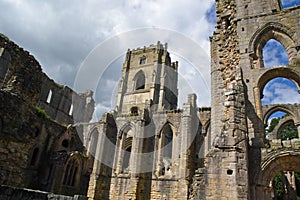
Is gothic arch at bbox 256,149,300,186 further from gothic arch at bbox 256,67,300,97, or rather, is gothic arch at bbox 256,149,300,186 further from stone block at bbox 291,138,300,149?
gothic arch at bbox 256,67,300,97

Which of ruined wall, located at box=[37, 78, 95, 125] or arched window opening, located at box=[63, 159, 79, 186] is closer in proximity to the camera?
arched window opening, located at box=[63, 159, 79, 186]

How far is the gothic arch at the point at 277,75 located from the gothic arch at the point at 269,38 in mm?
476

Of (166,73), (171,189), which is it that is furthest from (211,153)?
(166,73)

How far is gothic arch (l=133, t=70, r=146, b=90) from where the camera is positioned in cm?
3340

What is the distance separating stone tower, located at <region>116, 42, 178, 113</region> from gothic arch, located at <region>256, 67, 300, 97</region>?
69.5ft

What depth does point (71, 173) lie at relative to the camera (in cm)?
1802

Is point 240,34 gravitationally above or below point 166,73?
below

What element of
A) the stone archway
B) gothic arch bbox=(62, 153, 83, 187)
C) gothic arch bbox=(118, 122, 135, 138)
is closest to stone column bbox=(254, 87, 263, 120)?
the stone archway

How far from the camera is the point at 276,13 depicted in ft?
29.8

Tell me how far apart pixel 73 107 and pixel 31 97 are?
21028 mm

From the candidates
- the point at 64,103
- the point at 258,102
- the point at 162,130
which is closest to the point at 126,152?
the point at 162,130

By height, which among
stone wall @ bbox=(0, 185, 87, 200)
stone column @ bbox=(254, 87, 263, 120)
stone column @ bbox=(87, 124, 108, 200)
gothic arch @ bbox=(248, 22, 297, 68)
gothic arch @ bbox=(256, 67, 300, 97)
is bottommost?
stone wall @ bbox=(0, 185, 87, 200)

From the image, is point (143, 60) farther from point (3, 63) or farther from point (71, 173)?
point (71, 173)

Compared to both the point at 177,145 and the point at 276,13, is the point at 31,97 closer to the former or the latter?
the point at 276,13
